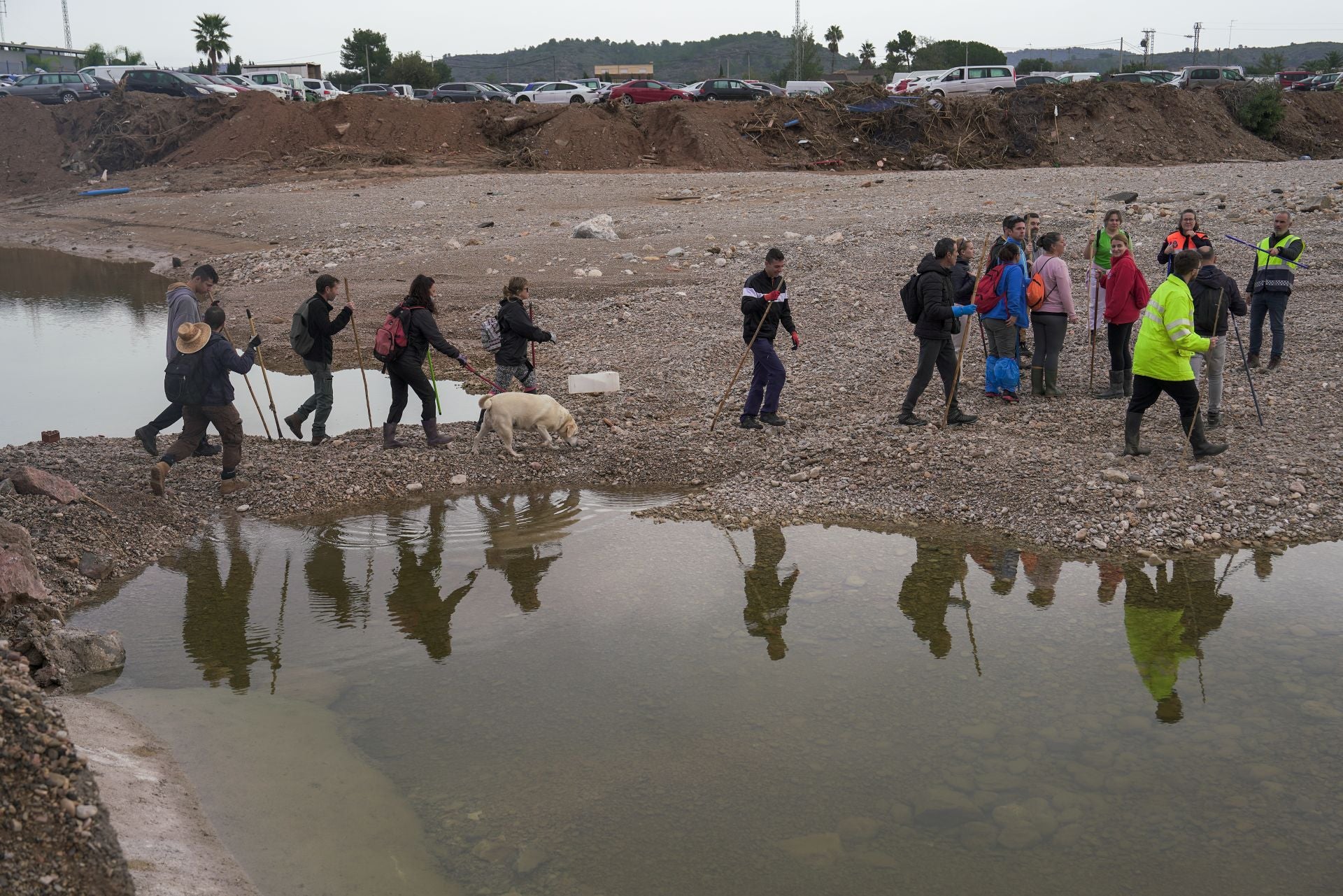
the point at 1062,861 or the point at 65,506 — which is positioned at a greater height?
the point at 65,506

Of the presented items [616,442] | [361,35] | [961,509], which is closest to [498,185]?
[616,442]

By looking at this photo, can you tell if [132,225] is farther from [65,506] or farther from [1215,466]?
[1215,466]

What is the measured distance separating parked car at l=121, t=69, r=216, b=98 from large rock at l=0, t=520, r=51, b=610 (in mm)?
39547

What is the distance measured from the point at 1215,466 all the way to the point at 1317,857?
4710 mm

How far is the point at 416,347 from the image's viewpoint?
32.3ft

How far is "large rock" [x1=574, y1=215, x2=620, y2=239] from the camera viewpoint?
21033mm

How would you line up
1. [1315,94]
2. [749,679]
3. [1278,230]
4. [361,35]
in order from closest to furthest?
[749,679] → [1278,230] → [1315,94] → [361,35]

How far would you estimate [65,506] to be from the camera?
8.29 metres

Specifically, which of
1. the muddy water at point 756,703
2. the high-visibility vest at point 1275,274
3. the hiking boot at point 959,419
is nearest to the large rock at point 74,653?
the muddy water at point 756,703

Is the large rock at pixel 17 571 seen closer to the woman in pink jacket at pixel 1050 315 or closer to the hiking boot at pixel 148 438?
the hiking boot at pixel 148 438

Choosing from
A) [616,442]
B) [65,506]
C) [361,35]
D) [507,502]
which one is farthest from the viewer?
[361,35]

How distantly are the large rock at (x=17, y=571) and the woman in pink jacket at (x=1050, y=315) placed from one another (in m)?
8.88

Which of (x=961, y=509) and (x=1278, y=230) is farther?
(x=1278, y=230)

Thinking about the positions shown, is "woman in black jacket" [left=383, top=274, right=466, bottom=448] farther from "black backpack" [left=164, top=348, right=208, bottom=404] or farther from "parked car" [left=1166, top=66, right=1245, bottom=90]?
"parked car" [left=1166, top=66, right=1245, bottom=90]
